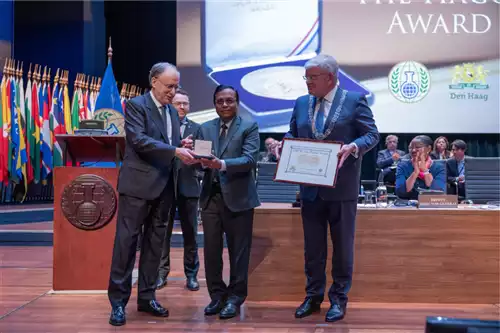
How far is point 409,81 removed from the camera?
26.5 feet

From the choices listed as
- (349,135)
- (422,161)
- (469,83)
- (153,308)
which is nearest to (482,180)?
(422,161)

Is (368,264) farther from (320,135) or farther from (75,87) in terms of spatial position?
(75,87)

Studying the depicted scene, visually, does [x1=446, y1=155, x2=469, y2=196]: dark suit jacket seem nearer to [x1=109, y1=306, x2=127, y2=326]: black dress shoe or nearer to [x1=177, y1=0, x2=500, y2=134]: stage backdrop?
[x1=177, y1=0, x2=500, y2=134]: stage backdrop

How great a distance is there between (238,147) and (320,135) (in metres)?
0.49

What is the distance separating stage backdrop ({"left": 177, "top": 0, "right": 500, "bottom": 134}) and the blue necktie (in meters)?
4.82

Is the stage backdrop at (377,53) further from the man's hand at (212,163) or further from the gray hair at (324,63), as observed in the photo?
the man's hand at (212,163)

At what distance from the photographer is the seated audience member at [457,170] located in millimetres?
6023

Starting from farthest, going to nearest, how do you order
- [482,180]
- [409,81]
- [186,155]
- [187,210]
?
[409,81], [482,180], [187,210], [186,155]

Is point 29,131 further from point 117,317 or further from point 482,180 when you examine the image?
point 482,180

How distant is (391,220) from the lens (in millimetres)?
3557

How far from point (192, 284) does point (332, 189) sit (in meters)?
1.44

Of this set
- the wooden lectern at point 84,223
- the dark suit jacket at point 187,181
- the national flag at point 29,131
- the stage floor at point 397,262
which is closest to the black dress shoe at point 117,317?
the stage floor at point 397,262

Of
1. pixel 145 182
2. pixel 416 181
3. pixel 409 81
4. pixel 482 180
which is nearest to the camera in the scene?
pixel 145 182

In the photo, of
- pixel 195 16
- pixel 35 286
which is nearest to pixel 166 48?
pixel 195 16
